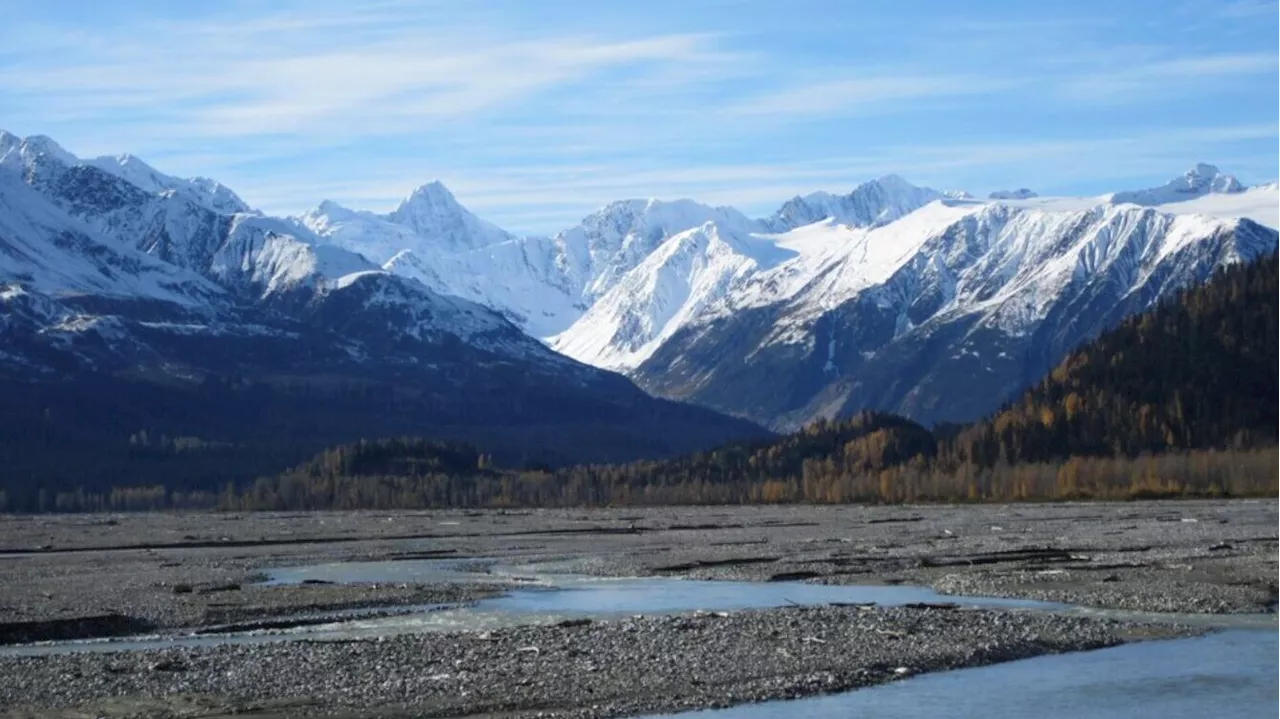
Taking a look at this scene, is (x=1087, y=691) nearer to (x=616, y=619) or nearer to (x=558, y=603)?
(x=616, y=619)

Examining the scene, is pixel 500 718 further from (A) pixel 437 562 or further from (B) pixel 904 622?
(A) pixel 437 562

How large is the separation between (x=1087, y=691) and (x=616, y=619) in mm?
22957

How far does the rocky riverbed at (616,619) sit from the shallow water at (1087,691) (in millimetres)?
1534

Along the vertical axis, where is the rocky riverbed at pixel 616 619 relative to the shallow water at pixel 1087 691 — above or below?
above

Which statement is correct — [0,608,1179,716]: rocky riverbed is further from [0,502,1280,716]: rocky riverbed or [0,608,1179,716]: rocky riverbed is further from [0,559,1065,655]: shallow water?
[0,559,1065,655]: shallow water

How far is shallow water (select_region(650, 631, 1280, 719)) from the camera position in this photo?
49.9 meters

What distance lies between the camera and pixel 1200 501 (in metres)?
194

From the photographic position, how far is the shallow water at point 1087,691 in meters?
49.9

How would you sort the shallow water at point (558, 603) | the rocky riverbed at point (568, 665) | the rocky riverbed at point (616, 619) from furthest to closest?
1. the shallow water at point (558, 603)
2. the rocky riverbed at point (616, 619)
3. the rocky riverbed at point (568, 665)

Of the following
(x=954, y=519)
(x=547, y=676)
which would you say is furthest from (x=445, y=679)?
(x=954, y=519)

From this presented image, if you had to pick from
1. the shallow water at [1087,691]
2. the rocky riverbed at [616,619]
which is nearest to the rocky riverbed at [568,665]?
the rocky riverbed at [616,619]

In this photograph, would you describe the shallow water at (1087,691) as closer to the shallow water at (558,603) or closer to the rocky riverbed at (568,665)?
the rocky riverbed at (568,665)

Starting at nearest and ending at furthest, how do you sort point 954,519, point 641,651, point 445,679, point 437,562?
1. point 445,679
2. point 641,651
3. point 437,562
4. point 954,519

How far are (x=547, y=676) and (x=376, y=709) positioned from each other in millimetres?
6768
